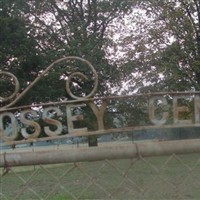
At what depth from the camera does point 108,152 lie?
1657 millimetres

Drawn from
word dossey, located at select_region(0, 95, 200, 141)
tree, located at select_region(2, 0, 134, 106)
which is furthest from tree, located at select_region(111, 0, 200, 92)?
word dossey, located at select_region(0, 95, 200, 141)

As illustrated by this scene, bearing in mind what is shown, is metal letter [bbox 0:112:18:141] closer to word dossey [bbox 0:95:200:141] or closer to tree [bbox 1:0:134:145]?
word dossey [bbox 0:95:200:141]

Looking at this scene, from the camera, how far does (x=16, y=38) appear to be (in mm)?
18016

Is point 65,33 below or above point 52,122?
above

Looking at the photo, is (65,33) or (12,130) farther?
(65,33)

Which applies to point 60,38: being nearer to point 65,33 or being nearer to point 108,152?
point 65,33

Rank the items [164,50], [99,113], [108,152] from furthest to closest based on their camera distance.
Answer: [164,50], [99,113], [108,152]

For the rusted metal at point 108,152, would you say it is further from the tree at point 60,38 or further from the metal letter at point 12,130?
the tree at point 60,38

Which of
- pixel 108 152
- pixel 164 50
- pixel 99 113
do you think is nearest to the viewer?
pixel 108 152

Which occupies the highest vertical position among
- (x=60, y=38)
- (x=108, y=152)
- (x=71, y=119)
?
(x=60, y=38)

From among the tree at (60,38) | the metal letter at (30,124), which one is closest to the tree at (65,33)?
the tree at (60,38)

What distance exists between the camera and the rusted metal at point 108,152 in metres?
1.66

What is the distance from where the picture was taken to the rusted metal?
1.66 m

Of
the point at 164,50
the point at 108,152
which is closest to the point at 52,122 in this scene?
the point at 108,152
